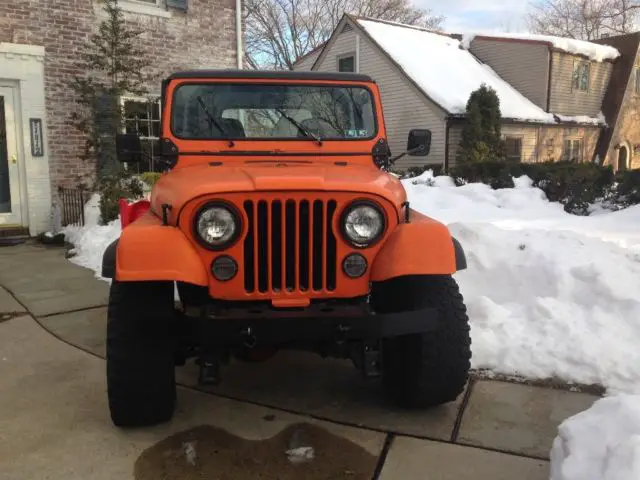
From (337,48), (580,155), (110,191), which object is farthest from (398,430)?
(580,155)

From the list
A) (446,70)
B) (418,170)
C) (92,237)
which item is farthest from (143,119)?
(446,70)

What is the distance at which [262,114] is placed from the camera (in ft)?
13.0

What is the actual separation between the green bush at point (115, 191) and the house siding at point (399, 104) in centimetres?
1023

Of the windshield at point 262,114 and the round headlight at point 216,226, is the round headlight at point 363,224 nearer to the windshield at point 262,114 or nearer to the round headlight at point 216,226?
the round headlight at point 216,226

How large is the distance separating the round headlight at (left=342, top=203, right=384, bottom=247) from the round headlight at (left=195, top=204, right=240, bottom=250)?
0.53 meters

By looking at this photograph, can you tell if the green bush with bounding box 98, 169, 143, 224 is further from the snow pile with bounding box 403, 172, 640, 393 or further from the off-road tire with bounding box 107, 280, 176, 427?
the off-road tire with bounding box 107, 280, 176, 427

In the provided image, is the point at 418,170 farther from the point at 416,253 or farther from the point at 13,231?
the point at 416,253

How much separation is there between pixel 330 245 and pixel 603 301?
2583 mm

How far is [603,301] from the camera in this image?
4477 millimetres

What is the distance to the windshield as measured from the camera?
3920 millimetres

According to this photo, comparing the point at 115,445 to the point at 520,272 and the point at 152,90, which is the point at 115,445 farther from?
the point at 152,90

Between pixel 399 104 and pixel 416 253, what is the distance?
17429 mm

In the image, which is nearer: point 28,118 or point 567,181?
point 28,118

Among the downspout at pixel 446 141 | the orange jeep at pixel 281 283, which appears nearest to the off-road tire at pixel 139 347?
the orange jeep at pixel 281 283
